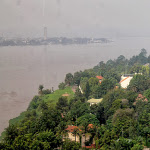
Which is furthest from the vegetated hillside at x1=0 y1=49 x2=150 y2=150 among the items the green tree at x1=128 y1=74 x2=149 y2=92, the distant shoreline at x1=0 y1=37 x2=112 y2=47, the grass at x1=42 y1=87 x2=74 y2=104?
the distant shoreline at x1=0 y1=37 x2=112 y2=47

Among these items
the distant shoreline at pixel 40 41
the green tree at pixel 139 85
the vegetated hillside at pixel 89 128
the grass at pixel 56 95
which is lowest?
the grass at pixel 56 95

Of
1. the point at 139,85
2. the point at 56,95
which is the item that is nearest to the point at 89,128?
the point at 139,85

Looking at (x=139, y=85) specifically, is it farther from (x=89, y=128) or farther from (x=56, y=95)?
(x=89, y=128)

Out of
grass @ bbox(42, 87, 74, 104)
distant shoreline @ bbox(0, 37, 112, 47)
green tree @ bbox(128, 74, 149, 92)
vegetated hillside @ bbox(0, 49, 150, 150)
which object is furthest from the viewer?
distant shoreline @ bbox(0, 37, 112, 47)

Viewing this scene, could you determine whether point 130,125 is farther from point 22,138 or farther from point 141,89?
point 141,89

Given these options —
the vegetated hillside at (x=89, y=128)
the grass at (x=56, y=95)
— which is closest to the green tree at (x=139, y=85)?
the vegetated hillside at (x=89, y=128)

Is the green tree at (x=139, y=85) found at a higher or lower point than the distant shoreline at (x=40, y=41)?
lower

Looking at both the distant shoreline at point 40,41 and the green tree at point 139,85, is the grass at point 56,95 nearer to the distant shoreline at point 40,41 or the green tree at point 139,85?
the green tree at point 139,85

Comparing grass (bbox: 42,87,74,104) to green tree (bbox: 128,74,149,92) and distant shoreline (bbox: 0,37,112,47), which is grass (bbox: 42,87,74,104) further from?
distant shoreline (bbox: 0,37,112,47)

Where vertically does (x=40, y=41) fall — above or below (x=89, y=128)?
above

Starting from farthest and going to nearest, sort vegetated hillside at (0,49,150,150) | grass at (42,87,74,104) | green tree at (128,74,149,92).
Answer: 1. grass at (42,87,74,104)
2. green tree at (128,74,149,92)
3. vegetated hillside at (0,49,150,150)

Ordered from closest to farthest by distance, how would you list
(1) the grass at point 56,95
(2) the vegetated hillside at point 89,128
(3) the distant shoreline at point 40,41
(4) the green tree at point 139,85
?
(2) the vegetated hillside at point 89,128
(4) the green tree at point 139,85
(1) the grass at point 56,95
(3) the distant shoreline at point 40,41
